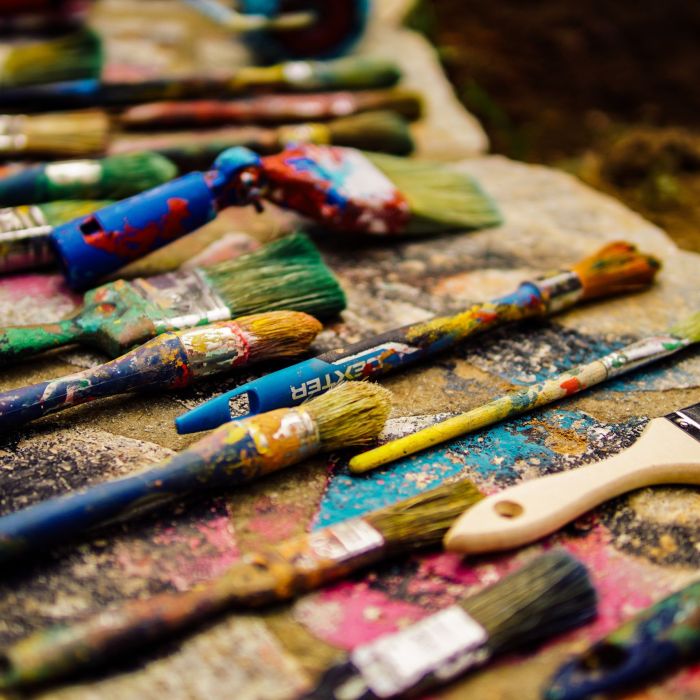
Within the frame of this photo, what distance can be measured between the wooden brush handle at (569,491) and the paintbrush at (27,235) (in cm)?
135

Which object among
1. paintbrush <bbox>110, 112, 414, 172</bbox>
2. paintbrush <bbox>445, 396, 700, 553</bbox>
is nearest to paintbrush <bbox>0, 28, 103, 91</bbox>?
paintbrush <bbox>110, 112, 414, 172</bbox>

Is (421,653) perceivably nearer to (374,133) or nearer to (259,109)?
(374,133)

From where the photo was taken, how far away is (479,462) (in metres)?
1.74

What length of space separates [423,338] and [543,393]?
0.29 meters

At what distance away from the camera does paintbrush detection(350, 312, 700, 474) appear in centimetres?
170

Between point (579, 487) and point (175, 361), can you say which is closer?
point (579, 487)

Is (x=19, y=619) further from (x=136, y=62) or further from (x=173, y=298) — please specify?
(x=136, y=62)

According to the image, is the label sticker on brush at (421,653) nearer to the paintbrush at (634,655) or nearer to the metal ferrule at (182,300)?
the paintbrush at (634,655)

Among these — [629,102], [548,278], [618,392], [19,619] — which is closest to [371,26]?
[629,102]

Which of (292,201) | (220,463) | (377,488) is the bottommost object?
(377,488)

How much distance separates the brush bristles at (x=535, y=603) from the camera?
4.26 feet

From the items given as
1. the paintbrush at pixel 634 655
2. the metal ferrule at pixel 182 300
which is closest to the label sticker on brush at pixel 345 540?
the paintbrush at pixel 634 655

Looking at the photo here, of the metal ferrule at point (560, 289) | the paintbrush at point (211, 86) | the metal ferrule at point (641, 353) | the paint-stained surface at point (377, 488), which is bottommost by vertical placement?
the paint-stained surface at point (377, 488)

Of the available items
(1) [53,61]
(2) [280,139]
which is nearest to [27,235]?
(2) [280,139]
